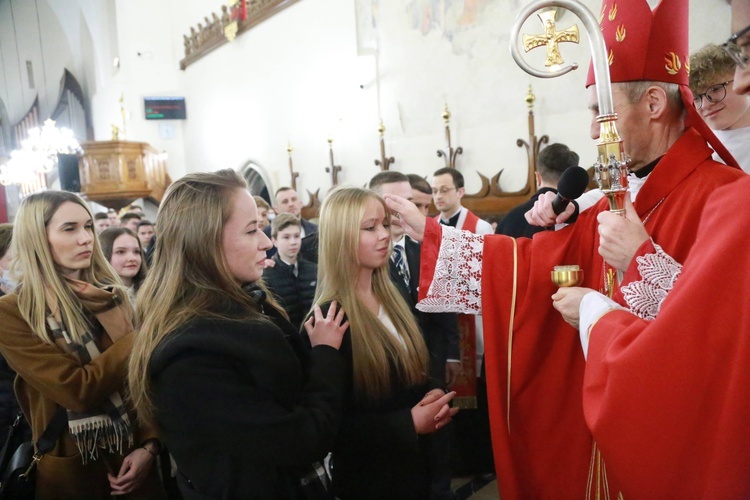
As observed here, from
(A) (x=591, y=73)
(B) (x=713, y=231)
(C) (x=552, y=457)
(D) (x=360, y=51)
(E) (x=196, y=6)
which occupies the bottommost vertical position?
(C) (x=552, y=457)

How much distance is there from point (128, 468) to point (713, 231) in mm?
1960

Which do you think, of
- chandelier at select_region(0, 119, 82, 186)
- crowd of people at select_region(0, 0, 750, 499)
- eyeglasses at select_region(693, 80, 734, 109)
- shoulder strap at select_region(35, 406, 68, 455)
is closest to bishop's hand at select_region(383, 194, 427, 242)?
crowd of people at select_region(0, 0, 750, 499)

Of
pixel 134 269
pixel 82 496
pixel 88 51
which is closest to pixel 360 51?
pixel 134 269

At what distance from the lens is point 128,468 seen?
1985 mm

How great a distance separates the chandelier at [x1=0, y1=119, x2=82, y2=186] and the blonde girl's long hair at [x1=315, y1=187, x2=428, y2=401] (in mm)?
9888

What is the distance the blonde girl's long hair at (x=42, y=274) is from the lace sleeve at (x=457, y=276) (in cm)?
123

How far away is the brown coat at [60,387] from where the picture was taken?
5.98ft

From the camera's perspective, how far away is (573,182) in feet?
4.93

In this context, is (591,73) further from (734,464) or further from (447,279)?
(734,464)

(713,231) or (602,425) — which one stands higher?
(713,231)

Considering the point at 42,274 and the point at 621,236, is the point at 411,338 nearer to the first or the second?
the point at 621,236

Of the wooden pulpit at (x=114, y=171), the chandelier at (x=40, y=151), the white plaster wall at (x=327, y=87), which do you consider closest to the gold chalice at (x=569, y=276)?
the white plaster wall at (x=327, y=87)

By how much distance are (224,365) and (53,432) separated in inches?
42.0

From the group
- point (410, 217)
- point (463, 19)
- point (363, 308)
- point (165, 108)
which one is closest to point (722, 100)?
point (410, 217)
